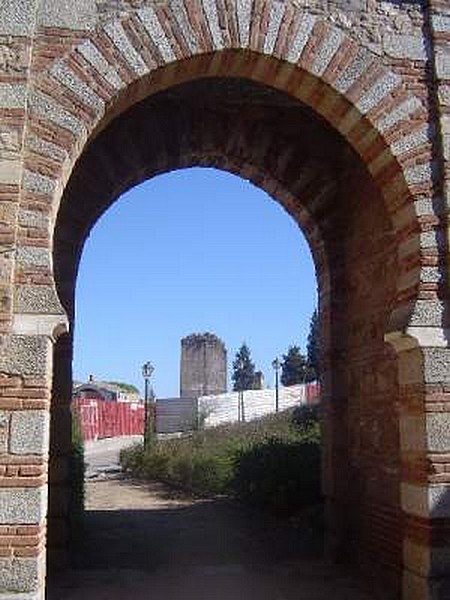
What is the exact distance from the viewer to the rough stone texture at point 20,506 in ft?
16.3

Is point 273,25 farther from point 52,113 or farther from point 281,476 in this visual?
point 281,476

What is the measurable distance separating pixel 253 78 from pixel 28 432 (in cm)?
324

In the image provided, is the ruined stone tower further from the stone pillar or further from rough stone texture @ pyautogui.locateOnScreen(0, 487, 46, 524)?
rough stone texture @ pyautogui.locateOnScreen(0, 487, 46, 524)

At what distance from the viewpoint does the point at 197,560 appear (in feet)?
27.7

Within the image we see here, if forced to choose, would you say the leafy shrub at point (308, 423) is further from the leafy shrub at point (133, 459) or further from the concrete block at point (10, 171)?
the concrete block at point (10, 171)

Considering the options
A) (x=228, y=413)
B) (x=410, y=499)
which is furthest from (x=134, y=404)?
(x=410, y=499)

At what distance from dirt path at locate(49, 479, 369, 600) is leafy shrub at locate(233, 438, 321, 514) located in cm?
30

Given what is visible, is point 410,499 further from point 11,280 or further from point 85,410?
point 85,410

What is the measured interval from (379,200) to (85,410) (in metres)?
28.1

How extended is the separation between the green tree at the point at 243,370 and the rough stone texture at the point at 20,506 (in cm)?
4941

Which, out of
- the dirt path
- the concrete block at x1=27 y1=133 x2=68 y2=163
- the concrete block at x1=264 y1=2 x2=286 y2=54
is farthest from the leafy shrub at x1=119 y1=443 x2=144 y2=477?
the concrete block at x1=264 y1=2 x2=286 y2=54

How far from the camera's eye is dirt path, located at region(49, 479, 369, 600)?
6.98 meters

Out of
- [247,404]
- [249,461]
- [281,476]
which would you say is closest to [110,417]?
[247,404]

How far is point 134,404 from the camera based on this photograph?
3906cm
